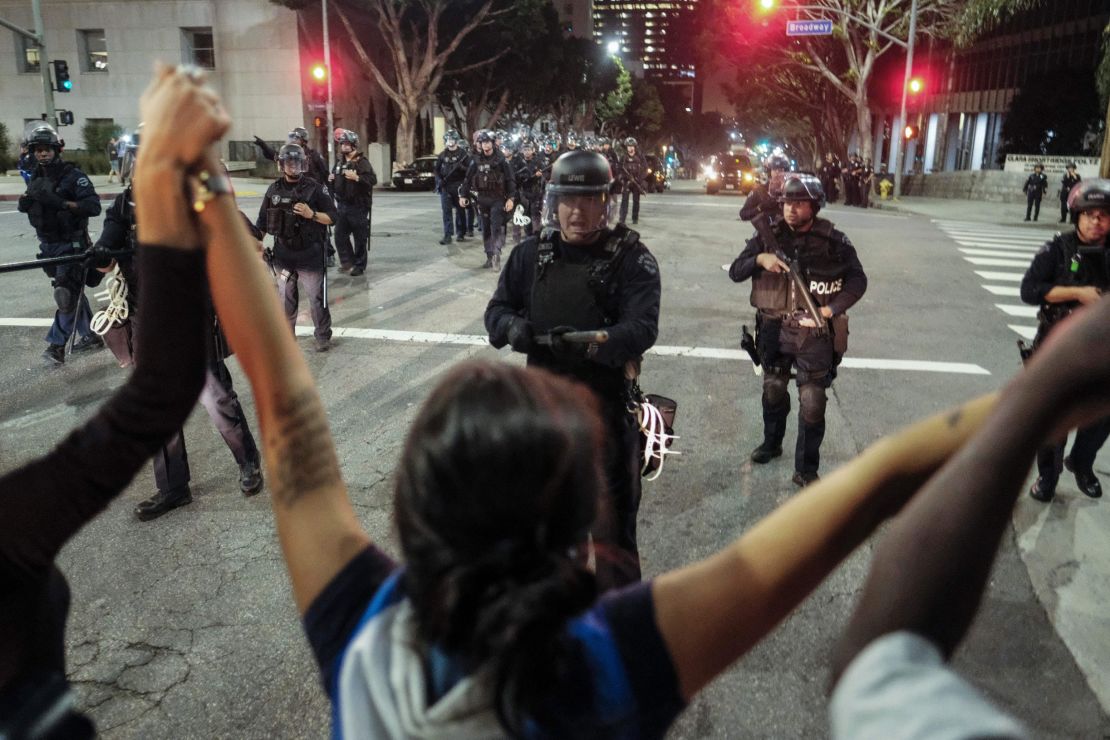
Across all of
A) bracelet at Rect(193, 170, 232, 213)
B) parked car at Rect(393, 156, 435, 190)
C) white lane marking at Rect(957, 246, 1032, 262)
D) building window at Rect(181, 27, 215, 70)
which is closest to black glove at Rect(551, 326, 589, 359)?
bracelet at Rect(193, 170, 232, 213)

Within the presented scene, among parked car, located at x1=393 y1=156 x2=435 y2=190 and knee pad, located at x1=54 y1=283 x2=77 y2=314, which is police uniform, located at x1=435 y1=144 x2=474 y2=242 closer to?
knee pad, located at x1=54 y1=283 x2=77 y2=314

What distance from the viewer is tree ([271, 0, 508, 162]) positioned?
34.5m

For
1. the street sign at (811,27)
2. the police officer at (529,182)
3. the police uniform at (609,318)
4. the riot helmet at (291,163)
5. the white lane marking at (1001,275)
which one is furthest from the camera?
the street sign at (811,27)

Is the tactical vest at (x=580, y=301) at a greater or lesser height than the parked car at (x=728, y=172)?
lesser

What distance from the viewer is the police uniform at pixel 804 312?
5172 millimetres

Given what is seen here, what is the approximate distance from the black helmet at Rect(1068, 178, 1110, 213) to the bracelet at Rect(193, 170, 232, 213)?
4.74m

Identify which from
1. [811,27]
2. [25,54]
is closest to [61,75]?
[25,54]

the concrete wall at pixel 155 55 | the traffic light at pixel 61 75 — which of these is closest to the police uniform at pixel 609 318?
the traffic light at pixel 61 75

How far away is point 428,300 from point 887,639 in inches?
399

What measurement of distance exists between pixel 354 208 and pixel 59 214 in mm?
4819

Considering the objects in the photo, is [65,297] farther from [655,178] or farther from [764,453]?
[655,178]

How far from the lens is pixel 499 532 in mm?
967

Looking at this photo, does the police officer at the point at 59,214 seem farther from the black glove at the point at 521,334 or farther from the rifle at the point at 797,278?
the rifle at the point at 797,278

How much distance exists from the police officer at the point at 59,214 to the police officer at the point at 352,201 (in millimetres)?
4489
